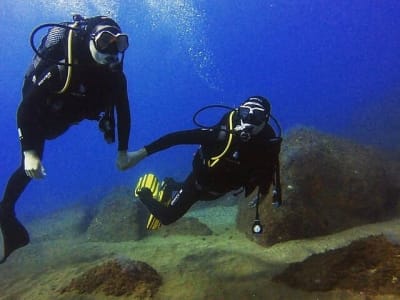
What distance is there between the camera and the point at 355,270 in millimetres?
4504

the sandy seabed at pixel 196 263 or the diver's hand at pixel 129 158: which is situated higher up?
the diver's hand at pixel 129 158

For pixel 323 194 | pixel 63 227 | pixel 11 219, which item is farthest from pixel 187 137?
pixel 63 227

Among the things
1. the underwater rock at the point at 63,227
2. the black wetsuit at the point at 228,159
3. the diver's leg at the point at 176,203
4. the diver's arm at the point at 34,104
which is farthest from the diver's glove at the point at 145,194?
the underwater rock at the point at 63,227

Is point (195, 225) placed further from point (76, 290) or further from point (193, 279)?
point (76, 290)

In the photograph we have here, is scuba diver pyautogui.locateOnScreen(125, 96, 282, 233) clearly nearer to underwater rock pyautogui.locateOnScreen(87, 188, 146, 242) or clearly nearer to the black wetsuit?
the black wetsuit

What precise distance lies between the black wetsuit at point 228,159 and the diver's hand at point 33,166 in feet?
4.94

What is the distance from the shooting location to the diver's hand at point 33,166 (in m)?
4.70

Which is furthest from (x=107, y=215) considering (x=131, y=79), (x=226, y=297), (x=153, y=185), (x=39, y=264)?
(x=131, y=79)

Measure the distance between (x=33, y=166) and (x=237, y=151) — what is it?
277 cm

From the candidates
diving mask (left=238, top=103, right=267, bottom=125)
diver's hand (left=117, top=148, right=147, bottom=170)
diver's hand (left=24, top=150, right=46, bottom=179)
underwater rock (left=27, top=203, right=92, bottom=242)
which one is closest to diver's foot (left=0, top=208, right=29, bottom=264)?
diver's hand (left=24, top=150, right=46, bottom=179)

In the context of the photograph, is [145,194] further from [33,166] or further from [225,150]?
[33,166]

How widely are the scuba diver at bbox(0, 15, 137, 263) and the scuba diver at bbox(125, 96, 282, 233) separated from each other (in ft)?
2.80

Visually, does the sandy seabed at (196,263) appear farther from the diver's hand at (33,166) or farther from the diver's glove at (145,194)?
the diver's hand at (33,166)

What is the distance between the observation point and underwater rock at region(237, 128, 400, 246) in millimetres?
7336
